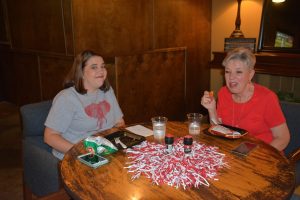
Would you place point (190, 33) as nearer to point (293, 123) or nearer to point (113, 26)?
point (113, 26)

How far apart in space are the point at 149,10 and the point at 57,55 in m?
1.23

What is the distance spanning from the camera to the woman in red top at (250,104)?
177 cm

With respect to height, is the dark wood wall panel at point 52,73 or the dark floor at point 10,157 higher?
the dark wood wall panel at point 52,73

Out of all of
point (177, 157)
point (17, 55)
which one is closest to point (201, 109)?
point (17, 55)

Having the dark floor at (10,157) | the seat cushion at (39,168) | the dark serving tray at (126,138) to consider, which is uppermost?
the dark serving tray at (126,138)

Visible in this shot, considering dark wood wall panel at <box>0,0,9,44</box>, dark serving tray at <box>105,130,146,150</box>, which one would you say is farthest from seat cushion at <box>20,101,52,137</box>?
dark wood wall panel at <box>0,0,9,44</box>

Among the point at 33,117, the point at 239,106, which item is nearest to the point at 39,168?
the point at 33,117

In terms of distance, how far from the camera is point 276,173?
1310 mm

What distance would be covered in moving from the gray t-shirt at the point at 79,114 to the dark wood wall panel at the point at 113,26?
1360mm

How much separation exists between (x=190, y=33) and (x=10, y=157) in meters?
2.72

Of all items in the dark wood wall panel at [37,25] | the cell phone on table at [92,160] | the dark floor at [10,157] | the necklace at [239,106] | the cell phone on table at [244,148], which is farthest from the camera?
the dark wood wall panel at [37,25]

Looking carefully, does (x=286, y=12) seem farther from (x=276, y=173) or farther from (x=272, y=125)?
(x=276, y=173)

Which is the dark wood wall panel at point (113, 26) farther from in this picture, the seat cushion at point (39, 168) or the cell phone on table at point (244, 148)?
the cell phone on table at point (244, 148)

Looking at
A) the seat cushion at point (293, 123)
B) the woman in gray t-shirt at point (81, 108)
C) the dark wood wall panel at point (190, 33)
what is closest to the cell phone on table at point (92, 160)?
the woman in gray t-shirt at point (81, 108)
